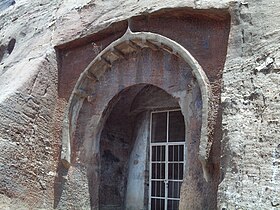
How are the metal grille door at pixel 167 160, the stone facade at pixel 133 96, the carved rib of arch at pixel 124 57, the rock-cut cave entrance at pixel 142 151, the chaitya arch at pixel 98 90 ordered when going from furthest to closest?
the rock-cut cave entrance at pixel 142 151
the metal grille door at pixel 167 160
the chaitya arch at pixel 98 90
the carved rib of arch at pixel 124 57
the stone facade at pixel 133 96

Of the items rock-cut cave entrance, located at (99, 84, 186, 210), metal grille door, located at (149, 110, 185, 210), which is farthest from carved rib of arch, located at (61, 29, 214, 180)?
metal grille door, located at (149, 110, 185, 210)

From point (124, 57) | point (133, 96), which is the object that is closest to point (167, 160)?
point (133, 96)

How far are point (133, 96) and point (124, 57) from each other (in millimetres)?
842

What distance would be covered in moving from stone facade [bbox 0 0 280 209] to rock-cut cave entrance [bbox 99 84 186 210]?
0.16ft

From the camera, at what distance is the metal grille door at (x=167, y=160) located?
7.29 meters

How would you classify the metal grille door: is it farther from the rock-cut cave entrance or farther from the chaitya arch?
the chaitya arch

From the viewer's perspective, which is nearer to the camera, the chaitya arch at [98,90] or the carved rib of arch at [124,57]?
the carved rib of arch at [124,57]

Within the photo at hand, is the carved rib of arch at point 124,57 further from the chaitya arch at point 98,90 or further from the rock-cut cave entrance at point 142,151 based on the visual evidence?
the rock-cut cave entrance at point 142,151

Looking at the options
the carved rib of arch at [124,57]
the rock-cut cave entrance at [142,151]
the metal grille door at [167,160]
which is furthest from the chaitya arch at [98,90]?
the metal grille door at [167,160]

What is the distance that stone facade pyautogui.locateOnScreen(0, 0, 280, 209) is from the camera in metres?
5.07

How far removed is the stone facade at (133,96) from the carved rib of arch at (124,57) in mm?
48

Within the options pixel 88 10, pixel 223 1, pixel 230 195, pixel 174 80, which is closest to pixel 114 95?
pixel 174 80

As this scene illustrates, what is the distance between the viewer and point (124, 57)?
7254 millimetres

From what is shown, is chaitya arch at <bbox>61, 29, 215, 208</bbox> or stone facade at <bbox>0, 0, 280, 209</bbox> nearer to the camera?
stone facade at <bbox>0, 0, 280, 209</bbox>
